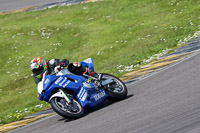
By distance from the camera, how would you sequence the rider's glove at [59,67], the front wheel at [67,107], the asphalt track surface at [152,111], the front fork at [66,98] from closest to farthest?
the asphalt track surface at [152,111], the front wheel at [67,107], the front fork at [66,98], the rider's glove at [59,67]

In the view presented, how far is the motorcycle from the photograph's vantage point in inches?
336

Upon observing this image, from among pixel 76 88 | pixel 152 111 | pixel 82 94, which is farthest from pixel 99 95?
pixel 152 111

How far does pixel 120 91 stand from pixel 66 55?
334 inches

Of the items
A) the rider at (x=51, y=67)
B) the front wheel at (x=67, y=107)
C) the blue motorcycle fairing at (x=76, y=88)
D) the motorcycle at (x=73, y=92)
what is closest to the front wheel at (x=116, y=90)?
the motorcycle at (x=73, y=92)

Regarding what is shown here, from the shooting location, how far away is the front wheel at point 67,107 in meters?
8.29

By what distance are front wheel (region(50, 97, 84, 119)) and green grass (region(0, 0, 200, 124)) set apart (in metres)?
2.88

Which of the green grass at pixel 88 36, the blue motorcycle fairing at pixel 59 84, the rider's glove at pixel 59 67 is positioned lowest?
the green grass at pixel 88 36

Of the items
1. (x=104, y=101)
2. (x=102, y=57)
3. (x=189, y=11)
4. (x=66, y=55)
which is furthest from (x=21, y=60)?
(x=104, y=101)

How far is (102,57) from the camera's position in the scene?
16062 millimetres

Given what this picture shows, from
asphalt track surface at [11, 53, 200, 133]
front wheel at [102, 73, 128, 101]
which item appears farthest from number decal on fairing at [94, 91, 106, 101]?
asphalt track surface at [11, 53, 200, 133]

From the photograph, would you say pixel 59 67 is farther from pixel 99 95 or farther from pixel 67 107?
pixel 99 95

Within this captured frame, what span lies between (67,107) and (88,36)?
424 inches

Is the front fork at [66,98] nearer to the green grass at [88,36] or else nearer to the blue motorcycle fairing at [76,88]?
the blue motorcycle fairing at [76,88]

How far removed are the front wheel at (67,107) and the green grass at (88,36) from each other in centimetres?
288
